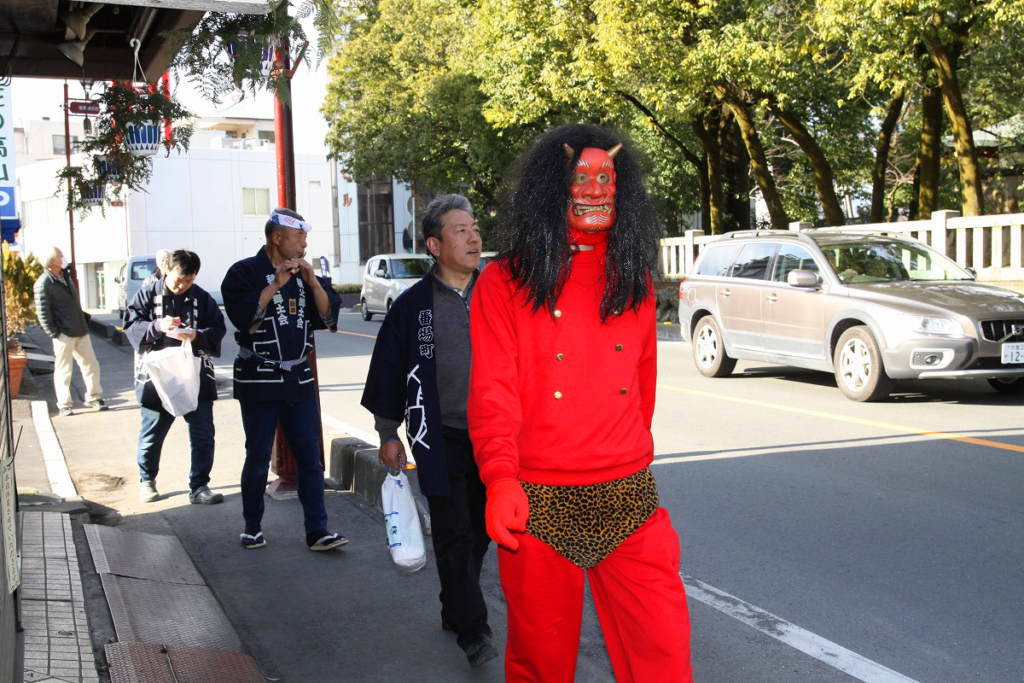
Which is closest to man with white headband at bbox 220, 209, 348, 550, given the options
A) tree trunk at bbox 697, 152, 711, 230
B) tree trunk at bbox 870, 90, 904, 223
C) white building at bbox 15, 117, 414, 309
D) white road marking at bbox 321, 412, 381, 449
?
white road marking at bbox 321, 412, 381, 449

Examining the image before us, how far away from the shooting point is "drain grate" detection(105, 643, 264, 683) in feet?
12.8

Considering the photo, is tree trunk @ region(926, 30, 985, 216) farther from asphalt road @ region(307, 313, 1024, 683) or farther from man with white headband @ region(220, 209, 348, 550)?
man with white headband @ region(220, 209, 348, 550)

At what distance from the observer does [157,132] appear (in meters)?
5.72

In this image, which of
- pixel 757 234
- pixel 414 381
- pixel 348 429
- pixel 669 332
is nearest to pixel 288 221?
pixel 414 381

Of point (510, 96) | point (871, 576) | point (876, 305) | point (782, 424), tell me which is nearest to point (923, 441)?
point (782, 424)

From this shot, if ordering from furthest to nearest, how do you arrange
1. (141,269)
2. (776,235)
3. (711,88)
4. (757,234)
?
(141,269)
(711,88)
(757,234)
(776,235)

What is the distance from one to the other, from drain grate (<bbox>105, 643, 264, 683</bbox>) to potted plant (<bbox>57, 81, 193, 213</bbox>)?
287 cm

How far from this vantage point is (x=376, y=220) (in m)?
62.4

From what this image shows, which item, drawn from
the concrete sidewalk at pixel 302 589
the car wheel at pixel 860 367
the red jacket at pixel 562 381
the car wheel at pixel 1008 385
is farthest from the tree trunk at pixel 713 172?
the red jacket at pixel 562 381

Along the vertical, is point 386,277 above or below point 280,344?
above

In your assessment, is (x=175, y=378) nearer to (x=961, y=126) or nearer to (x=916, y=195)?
(x=961, y=126)

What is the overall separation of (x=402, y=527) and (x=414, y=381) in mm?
595

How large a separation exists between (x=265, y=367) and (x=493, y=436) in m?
2.91

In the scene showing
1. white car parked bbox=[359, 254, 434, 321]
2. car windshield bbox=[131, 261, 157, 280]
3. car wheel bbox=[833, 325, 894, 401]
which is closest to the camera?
car wheel bbox=[833, 325, 894, 401]
